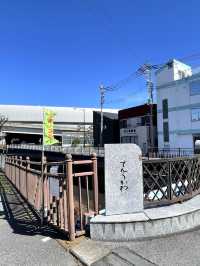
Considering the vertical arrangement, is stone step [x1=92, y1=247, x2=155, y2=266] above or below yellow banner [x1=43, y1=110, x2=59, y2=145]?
below

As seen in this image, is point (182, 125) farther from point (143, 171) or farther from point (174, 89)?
point (143, 171)

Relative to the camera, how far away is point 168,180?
778 centimetres

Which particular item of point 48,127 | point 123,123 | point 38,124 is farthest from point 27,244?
point 38,124

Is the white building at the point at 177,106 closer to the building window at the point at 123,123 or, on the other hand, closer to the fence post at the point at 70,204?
the building window at the point at 123,123

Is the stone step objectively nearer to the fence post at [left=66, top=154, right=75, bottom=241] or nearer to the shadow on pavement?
the fence post at [left=66, top=154, right=75, bottom=241]

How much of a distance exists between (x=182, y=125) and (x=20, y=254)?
140 ft

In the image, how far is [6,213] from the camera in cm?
910

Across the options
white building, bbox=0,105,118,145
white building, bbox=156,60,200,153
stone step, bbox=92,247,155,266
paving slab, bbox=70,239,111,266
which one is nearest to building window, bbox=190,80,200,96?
white building, bbox=156,60,200,153

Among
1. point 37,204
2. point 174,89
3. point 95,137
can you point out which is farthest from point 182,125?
point 37,204

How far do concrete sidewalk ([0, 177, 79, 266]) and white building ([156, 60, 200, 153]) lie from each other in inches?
Result: 1511

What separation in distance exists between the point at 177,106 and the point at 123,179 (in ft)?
139

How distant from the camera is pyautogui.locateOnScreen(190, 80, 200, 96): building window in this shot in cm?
4456

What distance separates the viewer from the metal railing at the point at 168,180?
751 centimetres

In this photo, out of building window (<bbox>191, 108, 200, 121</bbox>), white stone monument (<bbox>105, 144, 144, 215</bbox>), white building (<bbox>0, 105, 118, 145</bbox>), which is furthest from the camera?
white building (<bbox>0, 105, 118, 145</bbox>)
